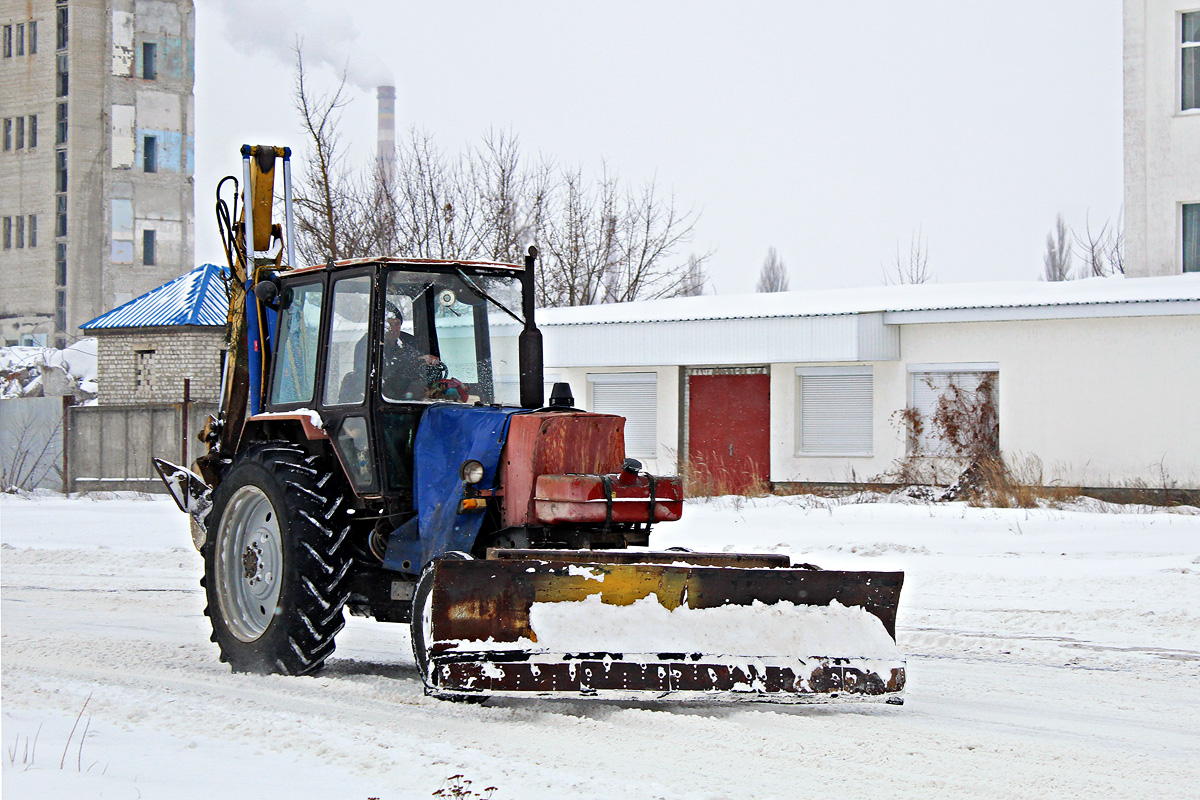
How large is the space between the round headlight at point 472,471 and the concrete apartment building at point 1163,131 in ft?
60.7

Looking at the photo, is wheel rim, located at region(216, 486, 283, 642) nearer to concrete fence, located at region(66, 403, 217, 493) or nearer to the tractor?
the tractor

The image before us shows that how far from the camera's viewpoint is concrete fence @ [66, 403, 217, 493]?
24875mm

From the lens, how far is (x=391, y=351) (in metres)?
7.18

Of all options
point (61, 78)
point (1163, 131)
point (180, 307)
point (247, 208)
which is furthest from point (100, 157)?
point (247, 208)

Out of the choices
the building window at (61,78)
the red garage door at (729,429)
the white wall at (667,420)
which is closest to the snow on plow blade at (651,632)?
the red garage door at (729,429)

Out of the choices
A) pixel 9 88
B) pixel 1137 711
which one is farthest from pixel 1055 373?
pixel 9 88

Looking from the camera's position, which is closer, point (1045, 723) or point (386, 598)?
point (1045, 723)

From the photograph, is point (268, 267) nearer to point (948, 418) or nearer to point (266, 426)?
point (266, 426)

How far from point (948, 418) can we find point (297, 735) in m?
17.1

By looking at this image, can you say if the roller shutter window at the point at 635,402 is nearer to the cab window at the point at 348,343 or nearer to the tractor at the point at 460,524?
the tractor at the point at 460,524

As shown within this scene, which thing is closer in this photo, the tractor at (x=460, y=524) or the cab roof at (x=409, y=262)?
the tractor at (x=460, y=524)

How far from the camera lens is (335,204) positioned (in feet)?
91.2

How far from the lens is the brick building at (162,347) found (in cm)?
2880

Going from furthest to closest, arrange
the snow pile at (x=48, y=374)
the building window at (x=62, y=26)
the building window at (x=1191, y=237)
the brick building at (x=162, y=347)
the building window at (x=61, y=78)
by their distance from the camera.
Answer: the building window at (x=62, y=26) → the building window at (x=61, y=78) → the snow pile at (x=48, y=374) → the brick building at (x=162, y=347) → the building window at (x=1191, y=237)
